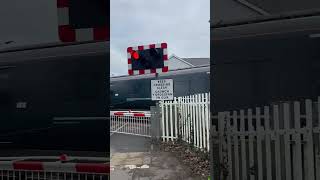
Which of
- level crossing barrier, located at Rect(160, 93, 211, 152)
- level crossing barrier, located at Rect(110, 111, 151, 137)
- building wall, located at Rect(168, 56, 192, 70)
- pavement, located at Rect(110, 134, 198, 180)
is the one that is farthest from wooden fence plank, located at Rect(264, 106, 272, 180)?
level crossing barrier, located at Rect(160, 93, 211, 152)

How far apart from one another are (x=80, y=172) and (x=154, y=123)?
1.00 meters

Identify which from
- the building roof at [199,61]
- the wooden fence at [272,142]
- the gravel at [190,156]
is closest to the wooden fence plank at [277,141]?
the wooden fence at [272,142]

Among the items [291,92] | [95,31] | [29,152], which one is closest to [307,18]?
[291,92]

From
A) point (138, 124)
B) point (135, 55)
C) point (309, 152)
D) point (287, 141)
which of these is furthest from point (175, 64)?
point (138, 124)

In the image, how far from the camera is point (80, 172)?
68.8 inches

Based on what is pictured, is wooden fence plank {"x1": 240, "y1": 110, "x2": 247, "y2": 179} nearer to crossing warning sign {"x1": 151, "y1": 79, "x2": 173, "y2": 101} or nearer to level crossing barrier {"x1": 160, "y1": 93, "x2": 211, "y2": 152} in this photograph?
crossing warning sign {"x1": 151, "y1": 79, "x2": 173, "y2": 101}

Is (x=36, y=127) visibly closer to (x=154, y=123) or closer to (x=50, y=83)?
(x=50, y=83)

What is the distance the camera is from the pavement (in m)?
1.92

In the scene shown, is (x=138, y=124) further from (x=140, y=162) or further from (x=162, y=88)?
(x=162, y=88)

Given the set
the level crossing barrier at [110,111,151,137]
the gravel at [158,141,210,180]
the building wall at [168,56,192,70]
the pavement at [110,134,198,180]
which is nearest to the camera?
the building wall at [168,56,192,70]

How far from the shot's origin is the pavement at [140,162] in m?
1.92

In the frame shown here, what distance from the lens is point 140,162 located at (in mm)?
2105

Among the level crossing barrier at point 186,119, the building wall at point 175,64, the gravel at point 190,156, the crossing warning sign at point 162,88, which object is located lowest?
the gravel at point 190,156

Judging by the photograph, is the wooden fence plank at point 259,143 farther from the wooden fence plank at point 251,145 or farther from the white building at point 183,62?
the white building at point 183,62
